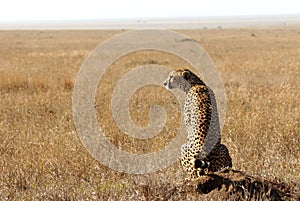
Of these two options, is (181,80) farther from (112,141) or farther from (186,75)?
(112,141)

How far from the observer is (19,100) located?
8.55 metres

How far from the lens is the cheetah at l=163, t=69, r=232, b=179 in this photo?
12.0ft

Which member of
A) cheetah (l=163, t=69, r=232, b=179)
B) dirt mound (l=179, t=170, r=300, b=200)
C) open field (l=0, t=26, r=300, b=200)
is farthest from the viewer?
open field (l=0, t=26, r=300, b=200)

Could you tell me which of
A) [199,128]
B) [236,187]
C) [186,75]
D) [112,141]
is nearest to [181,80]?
[186,75]

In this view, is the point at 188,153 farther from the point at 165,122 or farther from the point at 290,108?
the point at 290,108

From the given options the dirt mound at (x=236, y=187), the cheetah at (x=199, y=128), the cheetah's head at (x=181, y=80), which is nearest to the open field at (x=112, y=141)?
the dirt mound at (x=236, y=187)

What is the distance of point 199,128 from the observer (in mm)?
3715

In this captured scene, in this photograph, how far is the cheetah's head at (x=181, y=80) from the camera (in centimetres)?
372

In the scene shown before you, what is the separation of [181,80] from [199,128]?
40 centimetres

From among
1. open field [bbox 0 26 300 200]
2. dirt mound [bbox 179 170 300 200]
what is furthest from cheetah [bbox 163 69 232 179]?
open field [bbox 0 26 300 200]

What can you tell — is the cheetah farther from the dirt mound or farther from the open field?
the open field

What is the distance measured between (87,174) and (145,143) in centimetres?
125

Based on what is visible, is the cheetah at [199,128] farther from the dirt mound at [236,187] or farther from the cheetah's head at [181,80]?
the dirt mound at [236,187]

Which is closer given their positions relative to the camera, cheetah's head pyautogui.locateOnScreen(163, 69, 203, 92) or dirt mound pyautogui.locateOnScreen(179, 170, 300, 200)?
dirt mound pyautogui.locateOnScreen(179, 170, 300, 200)
